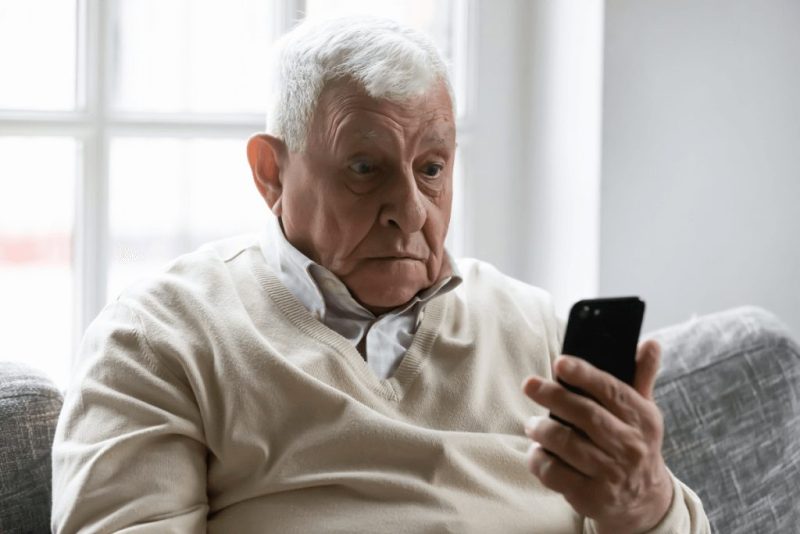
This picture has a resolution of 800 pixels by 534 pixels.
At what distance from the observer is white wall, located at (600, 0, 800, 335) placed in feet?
7.89

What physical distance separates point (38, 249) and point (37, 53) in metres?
0.38

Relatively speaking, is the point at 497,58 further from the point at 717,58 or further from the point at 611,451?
the point at 611,451

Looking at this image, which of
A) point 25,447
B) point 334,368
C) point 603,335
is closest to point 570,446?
point 603,335

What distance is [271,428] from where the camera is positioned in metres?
1.56

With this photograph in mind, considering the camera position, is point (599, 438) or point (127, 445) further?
point (127, 445)

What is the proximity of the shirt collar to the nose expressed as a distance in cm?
12

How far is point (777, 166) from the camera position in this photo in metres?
2.56

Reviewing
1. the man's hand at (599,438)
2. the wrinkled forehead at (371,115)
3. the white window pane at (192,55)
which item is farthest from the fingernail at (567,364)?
the white window pane at (192,55)

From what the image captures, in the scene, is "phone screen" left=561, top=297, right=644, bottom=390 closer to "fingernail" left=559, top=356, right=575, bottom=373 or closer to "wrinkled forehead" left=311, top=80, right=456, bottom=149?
"fingernail" left=559, top=356, right=575, bottom=373

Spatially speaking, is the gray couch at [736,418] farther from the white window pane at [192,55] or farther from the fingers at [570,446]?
the white window pane at [192,55]

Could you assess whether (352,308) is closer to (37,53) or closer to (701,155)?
(37,53)

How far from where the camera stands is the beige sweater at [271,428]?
145 cm

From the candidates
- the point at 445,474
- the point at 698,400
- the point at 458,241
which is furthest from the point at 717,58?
the point at 445,474

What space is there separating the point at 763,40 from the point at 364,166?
130 cm
